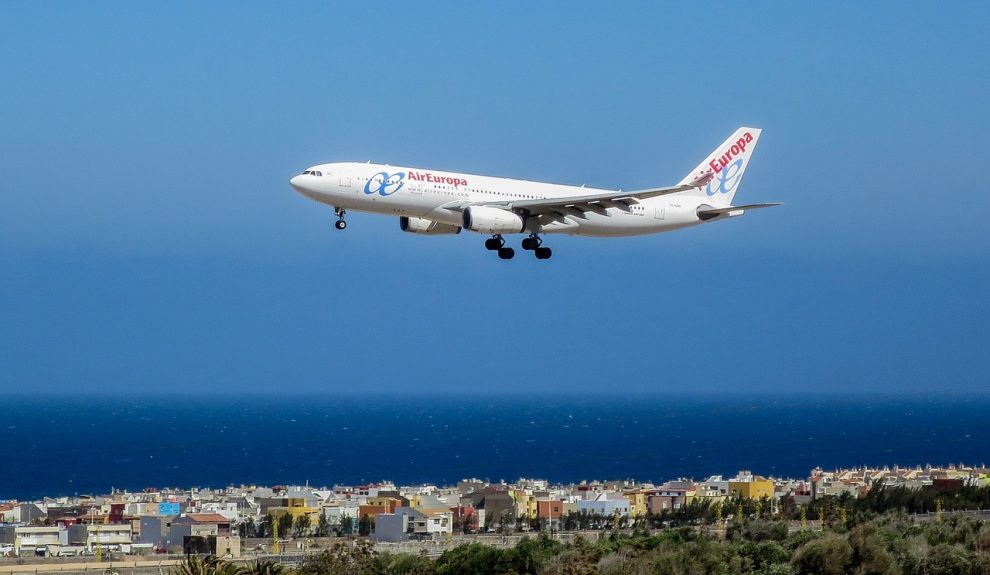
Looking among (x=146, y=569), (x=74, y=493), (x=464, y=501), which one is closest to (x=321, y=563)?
(x=146, y=569)

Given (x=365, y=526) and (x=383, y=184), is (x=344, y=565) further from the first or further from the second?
(x=365, y=526)

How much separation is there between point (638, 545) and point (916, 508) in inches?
1326

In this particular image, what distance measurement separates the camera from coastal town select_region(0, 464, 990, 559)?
219 ft

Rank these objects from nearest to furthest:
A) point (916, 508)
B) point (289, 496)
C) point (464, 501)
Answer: point (916, 508)
point (464, 501)
point (289, 496)

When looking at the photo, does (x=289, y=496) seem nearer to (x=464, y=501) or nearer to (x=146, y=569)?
(x=464, y=501)

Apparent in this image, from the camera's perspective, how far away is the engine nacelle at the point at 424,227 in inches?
1943

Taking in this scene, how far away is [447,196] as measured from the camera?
47.0 metres

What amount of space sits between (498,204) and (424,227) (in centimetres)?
303

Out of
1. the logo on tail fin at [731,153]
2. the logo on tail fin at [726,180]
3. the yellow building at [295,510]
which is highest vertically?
the logo on tail fin at [731,153]

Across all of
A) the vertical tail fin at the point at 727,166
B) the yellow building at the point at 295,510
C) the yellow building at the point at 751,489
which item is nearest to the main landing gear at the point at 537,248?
the vertical tail fin at the point at 727,166

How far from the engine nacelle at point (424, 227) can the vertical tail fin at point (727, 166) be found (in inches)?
488

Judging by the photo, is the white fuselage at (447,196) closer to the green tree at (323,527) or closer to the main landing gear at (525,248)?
the main landing gear at (525,248)

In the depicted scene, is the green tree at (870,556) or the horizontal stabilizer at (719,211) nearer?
the green tree at (870,556)

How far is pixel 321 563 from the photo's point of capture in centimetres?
4100
